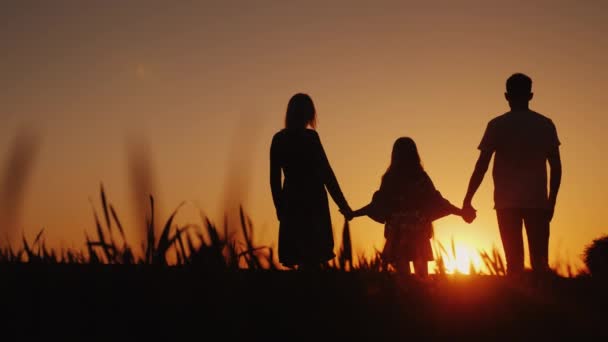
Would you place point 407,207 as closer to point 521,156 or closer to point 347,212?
point 347,212

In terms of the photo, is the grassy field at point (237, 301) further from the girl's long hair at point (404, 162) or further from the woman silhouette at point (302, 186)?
the girl's long hair at point (404, 162)

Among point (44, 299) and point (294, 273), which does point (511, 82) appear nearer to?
point (294, 273)

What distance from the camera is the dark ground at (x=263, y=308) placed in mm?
2920

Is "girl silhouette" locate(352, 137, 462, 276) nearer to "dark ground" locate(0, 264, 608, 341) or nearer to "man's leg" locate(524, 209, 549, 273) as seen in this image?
"man's leg" locate(524, 209, 549, 273)

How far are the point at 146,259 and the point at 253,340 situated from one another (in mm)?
509

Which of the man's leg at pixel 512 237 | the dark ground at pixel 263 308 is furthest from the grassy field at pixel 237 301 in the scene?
the man's leg at pixel 512 237

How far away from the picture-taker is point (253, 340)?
2.83 meters

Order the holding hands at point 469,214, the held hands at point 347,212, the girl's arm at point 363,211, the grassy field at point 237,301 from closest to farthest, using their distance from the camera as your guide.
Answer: the grassy field at point 237,301, the held hands at point 347,212, the holding hands at point 469,214, the girl's arm at point 363,211

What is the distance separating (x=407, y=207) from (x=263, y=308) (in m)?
5.38

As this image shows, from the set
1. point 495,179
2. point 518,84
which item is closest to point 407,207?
point 495,179

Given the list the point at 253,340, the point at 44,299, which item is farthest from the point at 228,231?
the point at 44,299

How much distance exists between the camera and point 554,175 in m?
7.24

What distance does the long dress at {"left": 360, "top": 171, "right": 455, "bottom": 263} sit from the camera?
823cm

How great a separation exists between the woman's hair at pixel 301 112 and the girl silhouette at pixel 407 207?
1377 millimetres
